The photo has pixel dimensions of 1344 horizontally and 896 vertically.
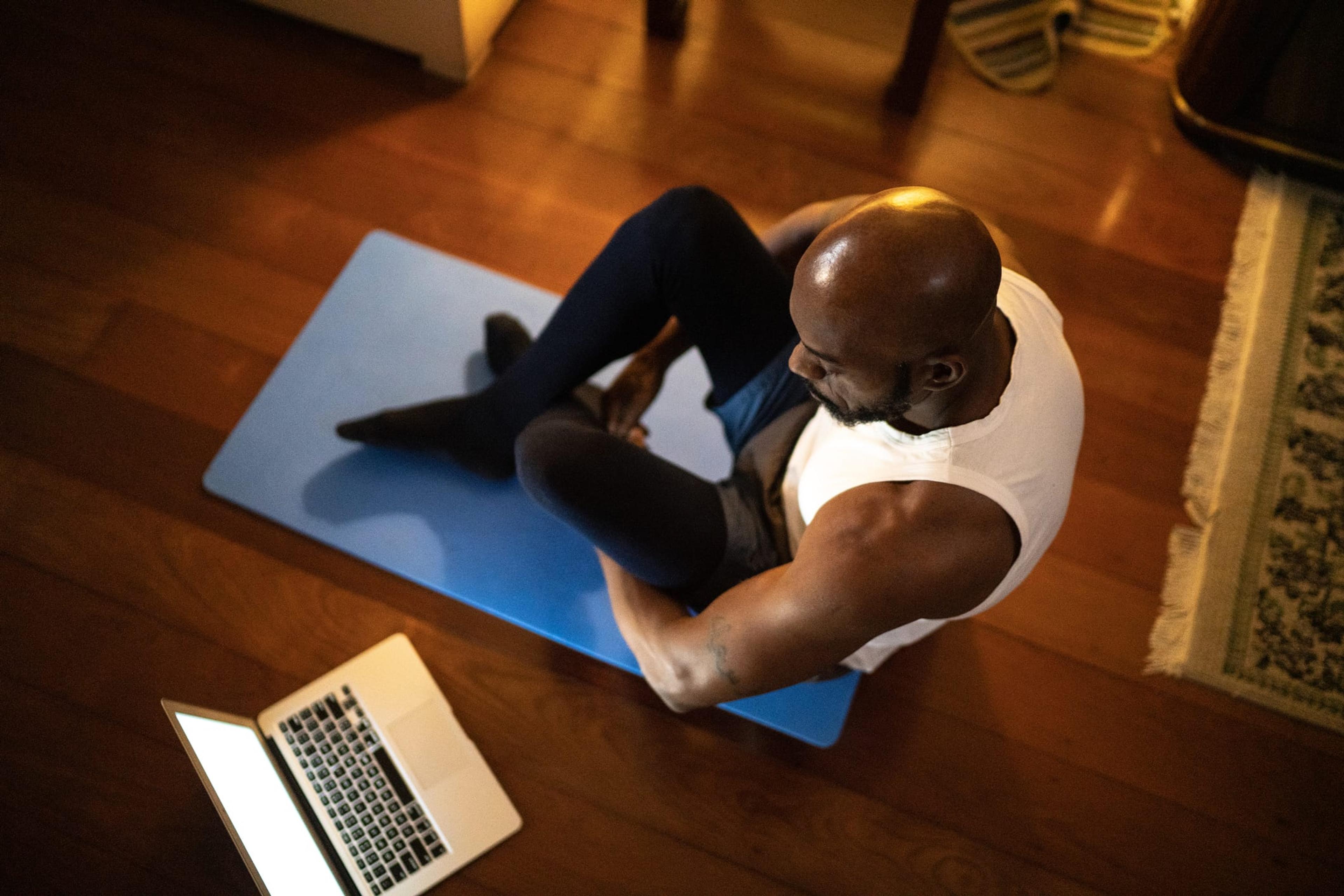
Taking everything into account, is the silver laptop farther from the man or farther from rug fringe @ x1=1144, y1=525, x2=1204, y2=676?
rug fringe @ x1=1144, y1=525, x2=1204, y2=676

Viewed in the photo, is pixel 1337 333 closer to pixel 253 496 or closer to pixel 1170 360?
pixel 1170 360

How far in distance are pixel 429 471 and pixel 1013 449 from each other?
88cm

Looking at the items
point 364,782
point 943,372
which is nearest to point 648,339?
point 943,372

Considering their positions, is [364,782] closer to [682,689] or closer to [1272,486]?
[682,689]

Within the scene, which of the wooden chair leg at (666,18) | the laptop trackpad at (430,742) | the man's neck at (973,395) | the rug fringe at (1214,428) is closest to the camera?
the man's neck at (973,395)

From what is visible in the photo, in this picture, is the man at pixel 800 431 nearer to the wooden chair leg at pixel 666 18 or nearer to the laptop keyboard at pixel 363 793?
the laptop keyboard at pixel 363 793

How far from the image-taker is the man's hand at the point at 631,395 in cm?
130

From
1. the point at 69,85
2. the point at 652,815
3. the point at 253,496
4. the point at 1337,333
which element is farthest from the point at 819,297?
the point at 69,85

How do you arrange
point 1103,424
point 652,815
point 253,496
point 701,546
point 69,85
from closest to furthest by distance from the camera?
1. point 701,546
2. point 652,815
3. point 253,496
4. point 1103,424
5. point 69,85

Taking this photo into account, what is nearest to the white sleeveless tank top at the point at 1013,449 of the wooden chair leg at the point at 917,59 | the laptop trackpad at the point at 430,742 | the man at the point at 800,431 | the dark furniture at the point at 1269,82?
the man at the point at 800,431

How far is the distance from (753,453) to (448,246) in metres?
0.78

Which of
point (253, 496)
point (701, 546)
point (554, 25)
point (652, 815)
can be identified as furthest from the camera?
point (554, 25)

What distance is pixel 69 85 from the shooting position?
1790 mm

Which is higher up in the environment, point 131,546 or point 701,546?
point 701,546
